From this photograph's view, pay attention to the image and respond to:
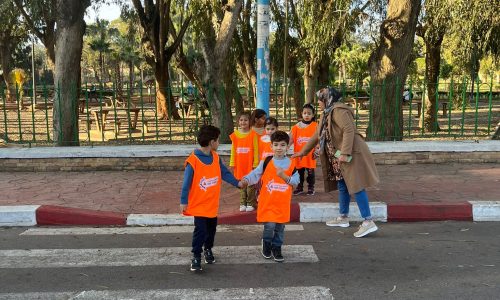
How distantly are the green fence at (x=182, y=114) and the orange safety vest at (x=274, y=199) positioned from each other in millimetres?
3797

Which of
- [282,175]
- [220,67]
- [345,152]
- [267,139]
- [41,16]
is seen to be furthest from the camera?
[41,16]

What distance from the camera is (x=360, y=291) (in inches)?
156

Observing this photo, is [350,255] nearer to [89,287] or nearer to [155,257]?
[155,257]

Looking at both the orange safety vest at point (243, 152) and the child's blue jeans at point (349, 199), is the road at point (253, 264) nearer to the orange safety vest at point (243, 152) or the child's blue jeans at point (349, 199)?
the child's blue jeans at point (349, 199)

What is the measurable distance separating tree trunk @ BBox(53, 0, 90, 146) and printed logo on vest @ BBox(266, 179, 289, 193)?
605 cm

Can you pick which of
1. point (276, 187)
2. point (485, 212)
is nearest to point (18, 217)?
point (276, 187)

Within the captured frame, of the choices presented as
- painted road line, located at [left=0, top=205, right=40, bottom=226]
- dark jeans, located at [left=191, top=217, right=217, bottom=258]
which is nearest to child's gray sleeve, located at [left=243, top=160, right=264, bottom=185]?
dark jeans, located at [left=191, top=217, right=217, bottom=258]

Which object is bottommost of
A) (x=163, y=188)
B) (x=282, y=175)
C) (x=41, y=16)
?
(x=163, y=188)

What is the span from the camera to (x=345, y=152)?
529 cm

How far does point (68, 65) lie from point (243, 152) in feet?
17.9

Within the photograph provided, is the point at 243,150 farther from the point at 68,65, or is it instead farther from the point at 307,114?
the point at 68,65

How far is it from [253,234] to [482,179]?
4277mm

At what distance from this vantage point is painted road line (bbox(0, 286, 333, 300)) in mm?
3865

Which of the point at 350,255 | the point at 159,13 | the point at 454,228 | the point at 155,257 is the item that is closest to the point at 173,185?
the point at 155,257
